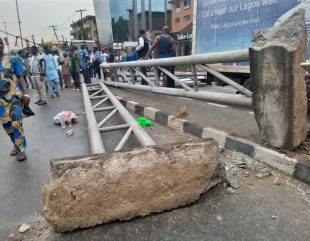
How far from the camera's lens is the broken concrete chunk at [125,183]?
79.5 inches

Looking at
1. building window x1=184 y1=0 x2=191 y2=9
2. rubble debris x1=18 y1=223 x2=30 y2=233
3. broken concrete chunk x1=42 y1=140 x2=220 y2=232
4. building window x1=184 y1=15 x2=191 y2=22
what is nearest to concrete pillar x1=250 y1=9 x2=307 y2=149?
broken concrete chunk x1=42 y1=140 x2=220 y2=232

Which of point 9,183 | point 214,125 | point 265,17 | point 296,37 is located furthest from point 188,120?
point 265,17

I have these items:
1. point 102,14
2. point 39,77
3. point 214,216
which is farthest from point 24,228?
point 102,14

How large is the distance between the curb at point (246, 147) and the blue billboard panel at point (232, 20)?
3571 mm

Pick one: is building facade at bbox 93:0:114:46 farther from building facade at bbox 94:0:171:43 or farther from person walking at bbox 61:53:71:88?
person walking at bbox 61:53:71:88

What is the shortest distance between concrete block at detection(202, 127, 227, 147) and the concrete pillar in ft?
2.17

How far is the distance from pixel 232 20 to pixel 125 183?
661cm

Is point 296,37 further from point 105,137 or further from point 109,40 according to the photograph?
→ point 109,40

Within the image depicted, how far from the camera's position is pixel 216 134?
3.65m

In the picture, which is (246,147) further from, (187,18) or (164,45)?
(187,18)

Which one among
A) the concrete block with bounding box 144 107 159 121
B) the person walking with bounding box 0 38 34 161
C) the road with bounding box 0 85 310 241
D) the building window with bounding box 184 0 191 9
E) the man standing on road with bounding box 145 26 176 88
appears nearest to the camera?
the road with bounding box 0 85 310 241

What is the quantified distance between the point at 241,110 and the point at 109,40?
48253mm

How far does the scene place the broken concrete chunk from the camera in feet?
6.63

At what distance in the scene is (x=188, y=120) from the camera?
14.8ft
